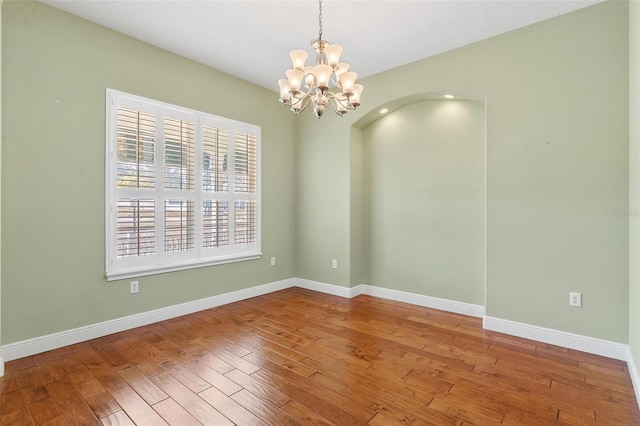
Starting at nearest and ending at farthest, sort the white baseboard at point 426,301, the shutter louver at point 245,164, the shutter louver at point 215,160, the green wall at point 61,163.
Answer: the green wall at point 61,163, the white baseboard at point 426,301, the shutter louver at point 215,160, the shutter louver at point 245,164

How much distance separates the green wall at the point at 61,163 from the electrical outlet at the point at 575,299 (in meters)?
4.03

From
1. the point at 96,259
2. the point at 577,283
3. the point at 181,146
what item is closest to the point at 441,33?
the point at 577,283

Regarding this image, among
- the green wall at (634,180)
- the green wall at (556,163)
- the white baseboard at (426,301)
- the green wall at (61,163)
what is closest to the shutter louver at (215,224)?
the green wall at (61,163)

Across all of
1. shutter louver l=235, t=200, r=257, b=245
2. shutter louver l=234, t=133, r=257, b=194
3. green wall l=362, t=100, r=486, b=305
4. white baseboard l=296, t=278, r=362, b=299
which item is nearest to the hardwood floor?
green wall l=362, t=100, r=486, b=305

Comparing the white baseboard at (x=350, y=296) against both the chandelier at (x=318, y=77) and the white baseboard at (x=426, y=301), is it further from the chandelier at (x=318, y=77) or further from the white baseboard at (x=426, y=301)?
the chandelier at (x=318, y=77)

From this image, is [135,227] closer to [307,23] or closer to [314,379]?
[314,379]

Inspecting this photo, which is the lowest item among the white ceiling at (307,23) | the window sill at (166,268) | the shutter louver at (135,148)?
the window sill at (166,268)

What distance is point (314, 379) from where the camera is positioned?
2289 mm

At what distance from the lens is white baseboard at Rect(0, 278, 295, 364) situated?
102 inches

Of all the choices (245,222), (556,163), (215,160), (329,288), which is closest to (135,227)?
(215,160)

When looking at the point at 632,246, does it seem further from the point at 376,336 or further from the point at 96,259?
the point at 96,259

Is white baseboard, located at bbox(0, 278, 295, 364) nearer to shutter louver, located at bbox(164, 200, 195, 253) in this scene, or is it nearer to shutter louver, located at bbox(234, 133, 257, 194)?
shutter louver, located at bbox(164, 200, 195, 253)

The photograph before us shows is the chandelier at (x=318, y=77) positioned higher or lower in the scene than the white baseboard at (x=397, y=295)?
higher

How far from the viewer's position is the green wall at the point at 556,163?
2.64 m
